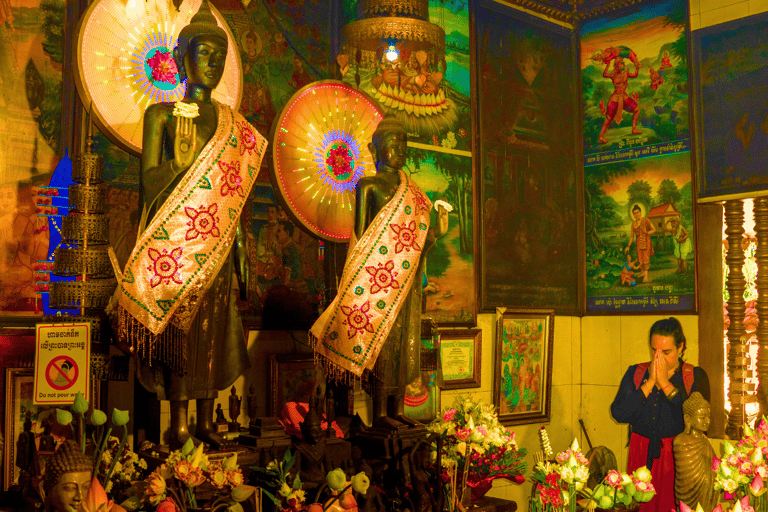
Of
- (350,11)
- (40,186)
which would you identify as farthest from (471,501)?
(350,11)

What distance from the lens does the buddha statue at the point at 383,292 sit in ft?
15.9

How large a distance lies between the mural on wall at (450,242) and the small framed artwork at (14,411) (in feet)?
10.3

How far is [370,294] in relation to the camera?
191 inches

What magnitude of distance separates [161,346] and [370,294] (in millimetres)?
1291

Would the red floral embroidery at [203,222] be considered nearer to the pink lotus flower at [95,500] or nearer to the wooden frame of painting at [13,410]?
the wooden frame of painting at [13,410]

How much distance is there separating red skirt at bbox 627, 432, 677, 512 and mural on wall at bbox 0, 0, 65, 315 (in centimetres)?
508

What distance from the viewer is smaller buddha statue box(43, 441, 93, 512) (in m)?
2.89

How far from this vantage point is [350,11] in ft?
20.9

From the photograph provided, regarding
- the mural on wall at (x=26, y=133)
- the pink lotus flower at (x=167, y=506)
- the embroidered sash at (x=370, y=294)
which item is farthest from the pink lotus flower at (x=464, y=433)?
the mural on wall at (x=26, y=133)

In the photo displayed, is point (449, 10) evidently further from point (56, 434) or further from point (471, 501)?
point (56, 434)

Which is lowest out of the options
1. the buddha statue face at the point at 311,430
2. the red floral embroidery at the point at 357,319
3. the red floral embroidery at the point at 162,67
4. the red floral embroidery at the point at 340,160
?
the buddha statue face at the point at 311,430

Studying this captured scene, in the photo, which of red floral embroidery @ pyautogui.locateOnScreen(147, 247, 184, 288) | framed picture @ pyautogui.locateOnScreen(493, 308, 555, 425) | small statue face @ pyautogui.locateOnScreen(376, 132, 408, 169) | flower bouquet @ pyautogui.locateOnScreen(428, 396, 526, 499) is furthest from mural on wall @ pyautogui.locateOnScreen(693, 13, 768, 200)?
red floral embroidery @ pyautogui.locateOnScreen(147, 247, 184, 288)

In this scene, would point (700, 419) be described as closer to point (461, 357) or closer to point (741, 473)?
point (741, 473)

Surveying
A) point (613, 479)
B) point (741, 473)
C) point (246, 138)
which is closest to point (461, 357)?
point (741, 473)
